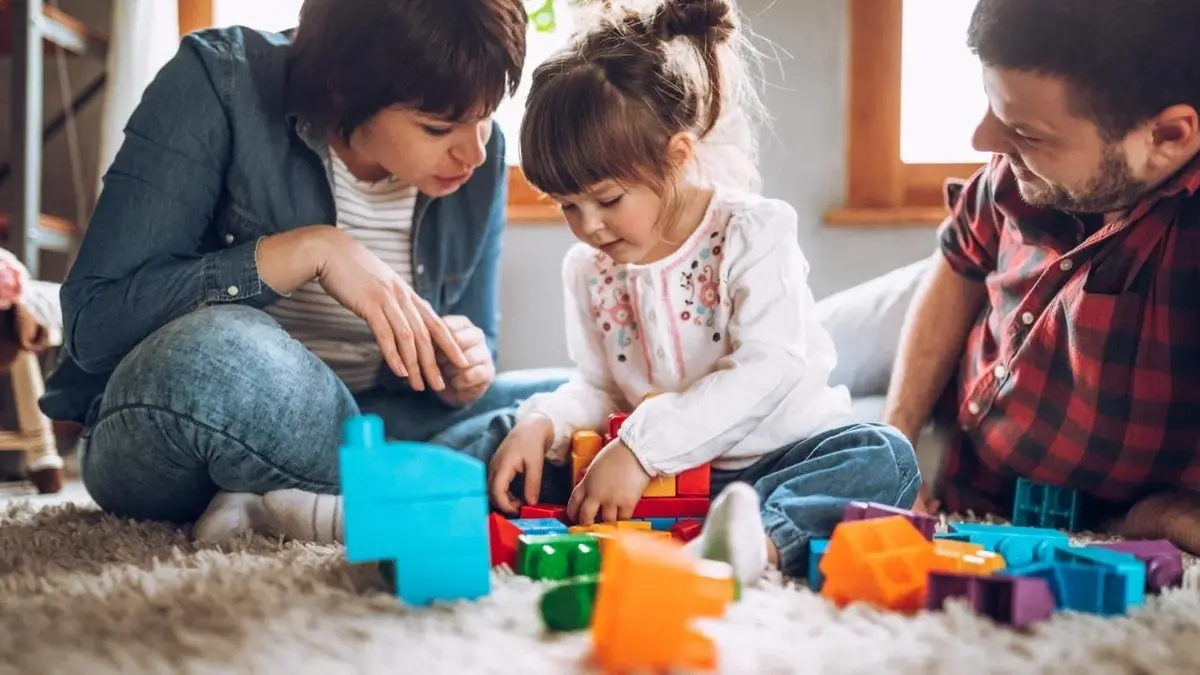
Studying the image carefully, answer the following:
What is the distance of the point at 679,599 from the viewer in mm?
560

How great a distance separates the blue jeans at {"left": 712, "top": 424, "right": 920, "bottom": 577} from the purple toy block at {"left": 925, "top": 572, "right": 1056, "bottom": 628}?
15 centimetres

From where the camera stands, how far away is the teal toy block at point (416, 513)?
662mm

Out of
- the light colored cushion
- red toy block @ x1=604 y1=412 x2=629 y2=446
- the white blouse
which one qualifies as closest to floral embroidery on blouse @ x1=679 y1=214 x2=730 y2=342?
the white blouse

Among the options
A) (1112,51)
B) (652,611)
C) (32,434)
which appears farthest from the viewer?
(32,434)

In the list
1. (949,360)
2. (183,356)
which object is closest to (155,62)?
(183,356)

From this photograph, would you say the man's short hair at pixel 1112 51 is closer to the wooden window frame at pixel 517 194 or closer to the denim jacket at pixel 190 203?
the denim jacket at pixel 190 203

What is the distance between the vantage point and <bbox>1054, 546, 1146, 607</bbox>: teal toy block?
27.7 inches

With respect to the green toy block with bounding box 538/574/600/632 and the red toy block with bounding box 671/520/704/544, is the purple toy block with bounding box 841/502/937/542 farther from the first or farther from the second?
the green toy block with bounding box 538/574/600/632

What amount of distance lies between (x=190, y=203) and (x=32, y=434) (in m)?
0.77

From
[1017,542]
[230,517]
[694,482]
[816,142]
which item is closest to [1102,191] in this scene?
[1017,542]

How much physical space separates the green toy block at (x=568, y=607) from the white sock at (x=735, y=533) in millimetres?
Result: 121

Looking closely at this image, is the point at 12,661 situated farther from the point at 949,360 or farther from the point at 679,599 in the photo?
the point at 949,360

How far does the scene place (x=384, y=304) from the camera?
3.25 feet

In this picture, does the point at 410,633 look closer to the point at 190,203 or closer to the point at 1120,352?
the point at 190,203
